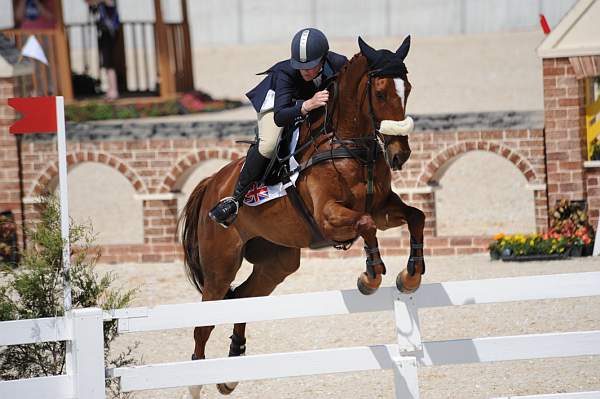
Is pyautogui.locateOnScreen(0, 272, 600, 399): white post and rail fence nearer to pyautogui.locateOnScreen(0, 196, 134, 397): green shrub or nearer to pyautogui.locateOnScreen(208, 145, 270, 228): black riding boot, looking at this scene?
pyautogui.locateOnScreen(0, 196, 134, 397): green shrub

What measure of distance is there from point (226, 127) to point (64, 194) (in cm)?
891

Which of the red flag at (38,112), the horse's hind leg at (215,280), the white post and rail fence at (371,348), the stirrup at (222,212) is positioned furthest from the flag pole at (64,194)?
the horse's hind leg at (215,280)

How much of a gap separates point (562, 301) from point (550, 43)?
4389mm

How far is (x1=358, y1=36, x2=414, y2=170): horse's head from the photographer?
20.3ft

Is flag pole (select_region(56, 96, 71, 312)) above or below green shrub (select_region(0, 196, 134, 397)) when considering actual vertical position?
above

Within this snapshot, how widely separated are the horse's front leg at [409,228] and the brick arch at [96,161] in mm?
8916

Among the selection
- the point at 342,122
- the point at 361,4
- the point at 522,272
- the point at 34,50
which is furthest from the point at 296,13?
the point at 342,122

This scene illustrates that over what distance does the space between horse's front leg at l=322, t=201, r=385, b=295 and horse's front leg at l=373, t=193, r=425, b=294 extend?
0.15 m

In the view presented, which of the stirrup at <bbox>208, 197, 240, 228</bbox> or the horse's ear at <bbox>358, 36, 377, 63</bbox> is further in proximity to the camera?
the stirrup at <bbox>208, 197, 240, 228</bbox>

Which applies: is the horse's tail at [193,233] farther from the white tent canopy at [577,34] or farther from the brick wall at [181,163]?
the white tent canopy at [577,34]

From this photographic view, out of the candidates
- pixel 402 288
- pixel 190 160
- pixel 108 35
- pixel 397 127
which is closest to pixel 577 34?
pixel 190 160

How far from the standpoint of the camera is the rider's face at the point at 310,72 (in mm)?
6855

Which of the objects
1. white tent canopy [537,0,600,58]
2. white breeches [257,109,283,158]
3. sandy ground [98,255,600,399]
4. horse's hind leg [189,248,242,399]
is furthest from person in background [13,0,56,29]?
white breeches [257,109,283,158]

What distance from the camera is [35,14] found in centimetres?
2256
